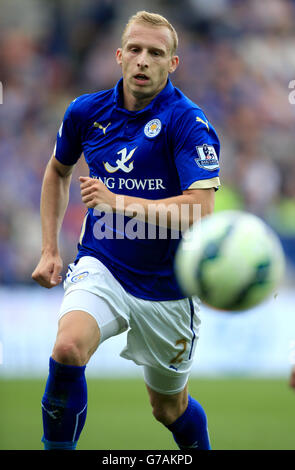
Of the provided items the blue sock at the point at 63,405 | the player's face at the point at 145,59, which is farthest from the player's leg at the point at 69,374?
the player's face at the point at 145,59

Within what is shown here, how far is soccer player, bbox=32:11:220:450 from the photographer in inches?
176

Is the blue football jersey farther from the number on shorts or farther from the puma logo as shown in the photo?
the number on shorts

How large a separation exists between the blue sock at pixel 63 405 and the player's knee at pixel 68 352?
4 centimetres

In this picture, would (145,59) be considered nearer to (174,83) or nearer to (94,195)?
(94,195)

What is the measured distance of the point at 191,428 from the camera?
5.20 meters

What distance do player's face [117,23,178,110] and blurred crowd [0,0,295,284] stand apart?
23.7ft

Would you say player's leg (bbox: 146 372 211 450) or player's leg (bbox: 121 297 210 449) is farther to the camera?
player's leg (bbox: 146 372 211 450)

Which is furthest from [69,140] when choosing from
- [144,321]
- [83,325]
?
[83,325]

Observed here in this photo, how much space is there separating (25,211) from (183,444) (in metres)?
8.01

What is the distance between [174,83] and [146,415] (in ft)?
25.0

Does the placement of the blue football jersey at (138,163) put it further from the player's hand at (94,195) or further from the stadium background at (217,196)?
the stadium background at (217,196)

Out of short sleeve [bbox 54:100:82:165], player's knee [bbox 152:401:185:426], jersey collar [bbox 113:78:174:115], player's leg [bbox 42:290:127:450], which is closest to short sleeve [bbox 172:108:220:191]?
jersey collar [bbox 113:78:174:115]

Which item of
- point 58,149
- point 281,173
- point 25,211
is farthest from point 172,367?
point 281,173

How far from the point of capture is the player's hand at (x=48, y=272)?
16.1ft
